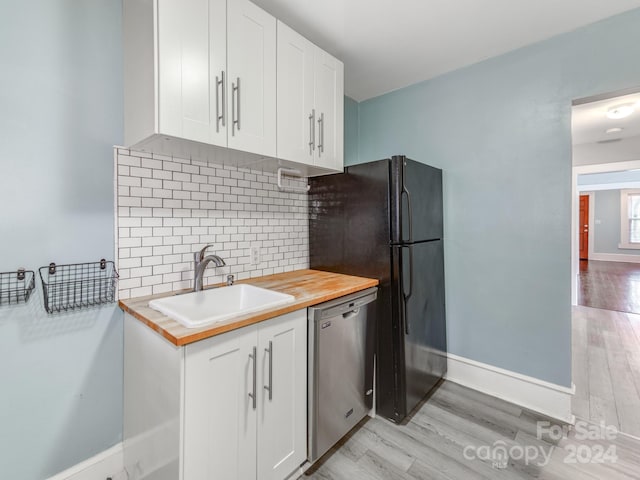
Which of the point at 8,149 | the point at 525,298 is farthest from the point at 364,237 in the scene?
→ the point at 8,149

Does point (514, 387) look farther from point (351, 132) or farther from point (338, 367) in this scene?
point (351, 132)

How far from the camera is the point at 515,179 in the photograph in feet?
6.88

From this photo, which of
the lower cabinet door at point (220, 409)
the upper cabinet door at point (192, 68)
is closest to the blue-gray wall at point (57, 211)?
the upper cabinet door at point (192, 68)

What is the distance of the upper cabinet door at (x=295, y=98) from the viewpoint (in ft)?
5.43

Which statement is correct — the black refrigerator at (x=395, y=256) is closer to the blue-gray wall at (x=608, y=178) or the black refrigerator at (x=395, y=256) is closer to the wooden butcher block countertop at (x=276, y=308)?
the wooden butcher block countertop at (x=276, y=308)

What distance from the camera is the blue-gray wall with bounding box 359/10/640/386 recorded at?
1865 mm

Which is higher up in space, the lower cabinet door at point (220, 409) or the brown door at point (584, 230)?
the brown door at point (584, 230)

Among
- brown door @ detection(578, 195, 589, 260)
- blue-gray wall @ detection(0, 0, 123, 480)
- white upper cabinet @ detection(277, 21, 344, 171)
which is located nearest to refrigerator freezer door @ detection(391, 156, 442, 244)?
white upper cabinet @ detection(277, 21, 344, 171)

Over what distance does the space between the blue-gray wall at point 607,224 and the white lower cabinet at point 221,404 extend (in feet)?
38.5

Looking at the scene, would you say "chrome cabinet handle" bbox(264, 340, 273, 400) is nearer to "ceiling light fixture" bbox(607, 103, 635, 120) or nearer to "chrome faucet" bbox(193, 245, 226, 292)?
"chrome faucet" bbox(193, 245, 226, 292)

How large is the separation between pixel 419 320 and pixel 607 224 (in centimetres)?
1085

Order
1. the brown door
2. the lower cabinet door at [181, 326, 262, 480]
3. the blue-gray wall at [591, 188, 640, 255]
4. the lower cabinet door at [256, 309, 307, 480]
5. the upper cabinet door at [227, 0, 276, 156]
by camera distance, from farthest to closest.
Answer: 1. the brown door
2. the blue-gray wall at [591, 188, 640, 255]
3. the upper cabinet door at [227, 0, 276, 156]
4. the lower cabinet door at [256, 309, 307, 480]
5. the lower cabinet door at [181, 326, 262, 480]

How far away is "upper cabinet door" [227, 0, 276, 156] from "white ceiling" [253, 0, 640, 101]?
0.27 metres

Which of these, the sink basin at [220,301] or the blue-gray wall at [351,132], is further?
the blue-gray wall at [351,132]
